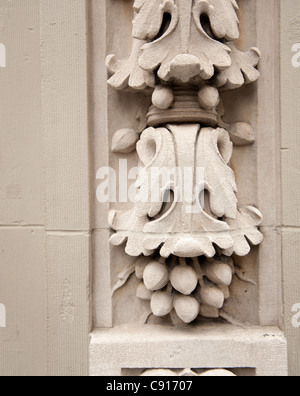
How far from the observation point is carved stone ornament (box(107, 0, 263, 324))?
0.88 metres

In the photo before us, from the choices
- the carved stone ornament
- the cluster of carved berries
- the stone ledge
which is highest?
the carved stone ornament

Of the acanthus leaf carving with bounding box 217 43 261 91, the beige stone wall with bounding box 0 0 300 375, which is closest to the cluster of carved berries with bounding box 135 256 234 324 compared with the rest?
the beige stone wall with bounding box 0 0 300 375

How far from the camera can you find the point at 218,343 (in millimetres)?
943

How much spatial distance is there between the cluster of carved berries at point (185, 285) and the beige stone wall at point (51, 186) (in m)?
0.19

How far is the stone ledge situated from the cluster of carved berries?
0.08 metres

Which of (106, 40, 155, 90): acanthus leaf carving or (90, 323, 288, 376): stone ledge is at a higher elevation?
(106, 40, 155, 90): acanthus leaf carving

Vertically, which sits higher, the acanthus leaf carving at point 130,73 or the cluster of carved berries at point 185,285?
the acanthus leaf carving at point 130,73

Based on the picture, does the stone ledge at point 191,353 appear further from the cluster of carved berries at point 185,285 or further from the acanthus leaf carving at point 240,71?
the acanthus leaf carving at point 240,71

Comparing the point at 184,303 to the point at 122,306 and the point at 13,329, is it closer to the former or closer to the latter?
the point at 122,306

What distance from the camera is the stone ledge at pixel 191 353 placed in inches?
37.1

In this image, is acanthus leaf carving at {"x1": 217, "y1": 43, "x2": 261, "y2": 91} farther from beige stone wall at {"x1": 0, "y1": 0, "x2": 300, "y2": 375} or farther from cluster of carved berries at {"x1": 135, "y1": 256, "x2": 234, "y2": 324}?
cluster of carved berries at {"x1": 135, "y1": 256, "x2": 234, "y2": 324}

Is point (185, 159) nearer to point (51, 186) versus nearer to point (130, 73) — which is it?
point (130, 73)

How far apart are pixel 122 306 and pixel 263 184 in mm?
635

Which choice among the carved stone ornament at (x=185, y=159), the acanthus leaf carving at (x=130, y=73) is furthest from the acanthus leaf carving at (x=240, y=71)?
the acanthus leaf carving at (x=130, y=73)
